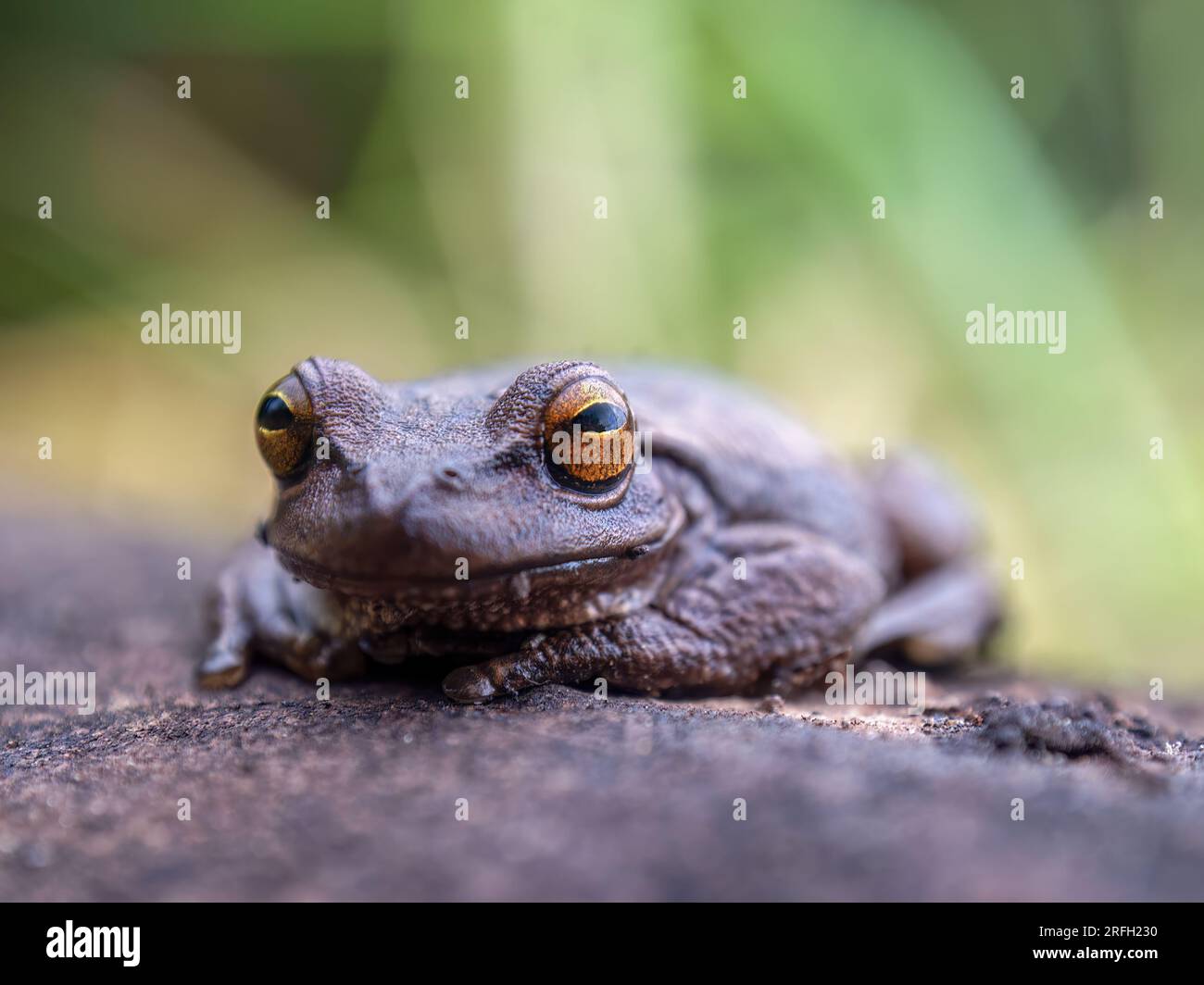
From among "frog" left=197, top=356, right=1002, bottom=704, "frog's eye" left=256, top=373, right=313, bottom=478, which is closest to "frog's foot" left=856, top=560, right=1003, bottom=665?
"frog" left=197, top=356, right=1002, bottom=704

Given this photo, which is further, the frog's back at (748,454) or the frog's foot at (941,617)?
the frog's foot at (941,617)

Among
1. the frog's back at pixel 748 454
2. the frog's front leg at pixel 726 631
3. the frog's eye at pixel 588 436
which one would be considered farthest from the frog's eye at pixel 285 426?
the frog's back at pixel 748 454

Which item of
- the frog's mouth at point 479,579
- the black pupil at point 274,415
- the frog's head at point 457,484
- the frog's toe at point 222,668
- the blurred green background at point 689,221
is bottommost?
the frog's toe at point 222,668

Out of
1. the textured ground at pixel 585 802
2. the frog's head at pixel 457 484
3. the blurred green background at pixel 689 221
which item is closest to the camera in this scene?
the textured ground at pixel 585 802

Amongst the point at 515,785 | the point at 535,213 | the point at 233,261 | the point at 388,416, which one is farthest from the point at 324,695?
the point at 233,261

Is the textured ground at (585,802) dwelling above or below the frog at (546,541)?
below

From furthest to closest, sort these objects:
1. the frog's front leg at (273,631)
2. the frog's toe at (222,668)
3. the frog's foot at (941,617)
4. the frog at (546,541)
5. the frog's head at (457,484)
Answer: the frog's foot at (941,617)
the frog's toe at (222,668)
the frog's front leg at (273,631)
the frog at (546,541)
the frog's head at (457,484)

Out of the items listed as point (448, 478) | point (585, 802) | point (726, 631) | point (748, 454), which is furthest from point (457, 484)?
point (748, 454)

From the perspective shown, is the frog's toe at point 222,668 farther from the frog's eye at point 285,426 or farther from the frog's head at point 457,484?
the frog's eye at point 285,426
